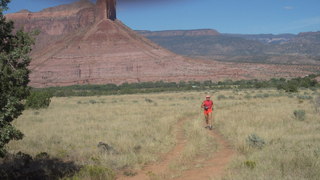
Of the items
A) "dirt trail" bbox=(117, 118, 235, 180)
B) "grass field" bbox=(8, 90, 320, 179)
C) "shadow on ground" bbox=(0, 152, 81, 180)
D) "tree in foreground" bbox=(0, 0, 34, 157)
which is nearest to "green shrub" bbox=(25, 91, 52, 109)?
"grass field" bbox=(8, 90, 320, 179)

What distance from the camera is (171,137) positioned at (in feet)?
43.9

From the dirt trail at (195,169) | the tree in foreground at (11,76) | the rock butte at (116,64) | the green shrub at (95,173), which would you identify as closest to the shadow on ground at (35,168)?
the green shrub at (95,173)

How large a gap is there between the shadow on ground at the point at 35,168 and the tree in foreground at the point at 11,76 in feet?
6.53

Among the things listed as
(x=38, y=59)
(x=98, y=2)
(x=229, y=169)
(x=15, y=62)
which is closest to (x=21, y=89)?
(x=15, y=62)

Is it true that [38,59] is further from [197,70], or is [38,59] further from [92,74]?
[197,70]

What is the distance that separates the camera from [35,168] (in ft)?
30.7

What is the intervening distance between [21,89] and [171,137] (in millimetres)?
7245

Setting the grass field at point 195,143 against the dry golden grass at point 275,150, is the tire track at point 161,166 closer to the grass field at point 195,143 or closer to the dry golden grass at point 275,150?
the grass field at point 195,143

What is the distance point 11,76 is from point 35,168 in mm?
3608

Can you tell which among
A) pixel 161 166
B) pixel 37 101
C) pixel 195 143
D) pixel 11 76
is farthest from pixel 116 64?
pixel 11 76

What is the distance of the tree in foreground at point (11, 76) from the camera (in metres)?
6.49

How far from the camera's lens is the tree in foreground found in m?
6.49

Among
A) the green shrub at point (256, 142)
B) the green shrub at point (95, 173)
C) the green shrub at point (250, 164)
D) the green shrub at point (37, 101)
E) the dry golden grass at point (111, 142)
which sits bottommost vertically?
the green shrub at point (37, 101)

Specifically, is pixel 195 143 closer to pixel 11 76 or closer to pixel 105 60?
pixel 11 76
